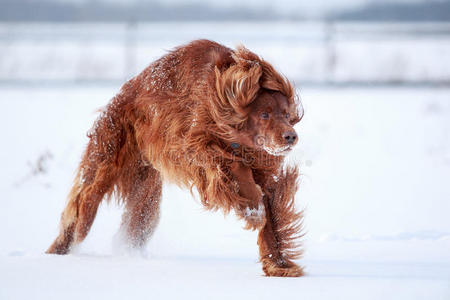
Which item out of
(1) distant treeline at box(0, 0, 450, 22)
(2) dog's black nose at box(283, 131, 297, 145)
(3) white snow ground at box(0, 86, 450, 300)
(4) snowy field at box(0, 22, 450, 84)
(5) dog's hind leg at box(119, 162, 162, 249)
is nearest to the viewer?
(3) white snow ground at box(0, 86, 450, 300)

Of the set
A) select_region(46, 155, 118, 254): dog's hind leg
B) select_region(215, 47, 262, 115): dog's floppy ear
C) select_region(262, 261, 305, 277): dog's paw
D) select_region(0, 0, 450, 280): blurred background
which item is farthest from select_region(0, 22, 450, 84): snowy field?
select_region(262, 261, 305, 277): dog's paw

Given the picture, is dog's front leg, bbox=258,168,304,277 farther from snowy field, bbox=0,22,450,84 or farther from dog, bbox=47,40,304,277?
snowy field, bbox=0,22,450,84

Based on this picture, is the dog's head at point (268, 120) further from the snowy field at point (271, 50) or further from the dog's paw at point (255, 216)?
the snowy field at point (271, 50)

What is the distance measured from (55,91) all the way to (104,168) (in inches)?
286

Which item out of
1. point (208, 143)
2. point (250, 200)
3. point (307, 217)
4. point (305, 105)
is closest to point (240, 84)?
point (208, 143)

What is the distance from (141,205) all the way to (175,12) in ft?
39.6

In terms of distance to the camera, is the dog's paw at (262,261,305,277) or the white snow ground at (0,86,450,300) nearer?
the white snow ground at (0,86,450,300)

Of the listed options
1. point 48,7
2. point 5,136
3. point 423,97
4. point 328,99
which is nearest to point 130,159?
point 5,136

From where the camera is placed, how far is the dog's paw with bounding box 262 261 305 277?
358 cm

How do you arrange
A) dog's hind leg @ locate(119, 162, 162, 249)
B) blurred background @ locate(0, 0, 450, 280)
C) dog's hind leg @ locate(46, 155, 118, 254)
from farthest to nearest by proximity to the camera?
blurred background @ locate(0, 0, 450, 280), dog's hind leg @ locate(119, 162, 162, 249), dog's hind leg @ locate(46, 155, 118, 254)

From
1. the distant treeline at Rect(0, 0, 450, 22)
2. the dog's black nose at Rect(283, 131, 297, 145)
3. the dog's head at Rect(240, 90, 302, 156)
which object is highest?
the distant treeline at Rect(0, 0, 450, 22)

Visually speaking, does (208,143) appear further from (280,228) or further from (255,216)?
(280,228)

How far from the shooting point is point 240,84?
3.70 m

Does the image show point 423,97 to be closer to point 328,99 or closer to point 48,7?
point 328,99
